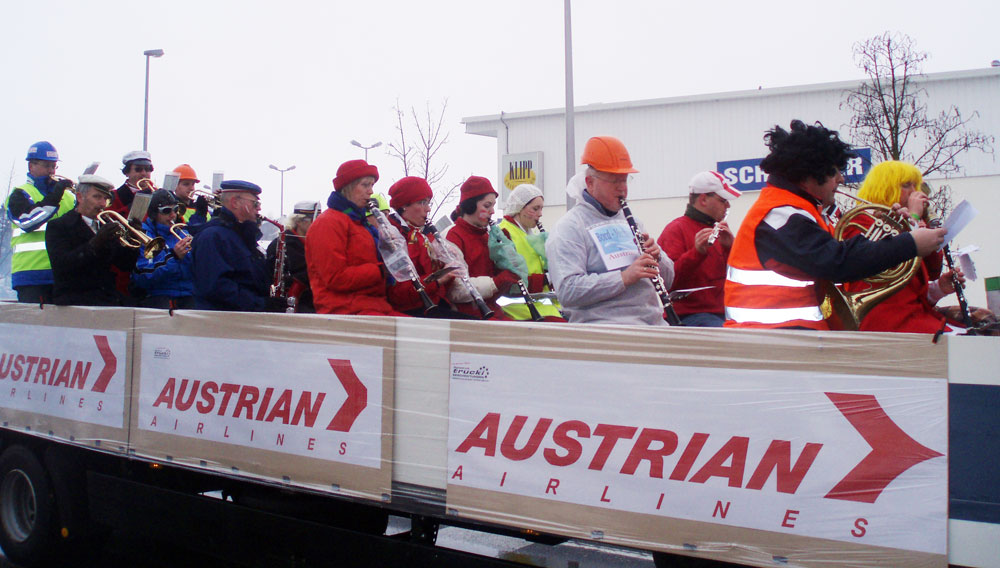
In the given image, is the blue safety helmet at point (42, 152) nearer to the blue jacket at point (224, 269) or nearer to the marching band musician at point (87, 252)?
the marching band musician at point (87, 252)

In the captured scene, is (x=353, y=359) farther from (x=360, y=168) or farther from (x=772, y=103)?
(x=772, y=103)

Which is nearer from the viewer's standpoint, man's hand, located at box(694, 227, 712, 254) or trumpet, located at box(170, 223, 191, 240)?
man's hand, located at box(694, 227, 712, 254)

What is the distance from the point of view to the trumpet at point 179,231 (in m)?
7.15

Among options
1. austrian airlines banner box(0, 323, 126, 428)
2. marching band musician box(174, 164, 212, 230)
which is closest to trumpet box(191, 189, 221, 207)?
marching band musician box(174, 164, 212, 230)

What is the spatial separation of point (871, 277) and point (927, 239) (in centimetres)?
47

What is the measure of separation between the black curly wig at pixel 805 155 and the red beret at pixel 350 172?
2780 millimetres

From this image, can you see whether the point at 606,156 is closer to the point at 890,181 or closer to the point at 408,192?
the point at 890,181

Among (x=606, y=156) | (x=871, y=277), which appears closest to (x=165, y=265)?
(x=606, y=156)

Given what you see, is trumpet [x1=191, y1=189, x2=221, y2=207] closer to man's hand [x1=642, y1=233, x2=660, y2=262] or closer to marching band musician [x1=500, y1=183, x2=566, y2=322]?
marching band musician [x1=500, y1=183, x2=566, y2=322]

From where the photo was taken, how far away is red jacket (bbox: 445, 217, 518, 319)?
624 centimetres

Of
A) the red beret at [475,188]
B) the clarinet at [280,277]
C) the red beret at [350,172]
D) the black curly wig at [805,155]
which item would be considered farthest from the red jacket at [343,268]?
the black curly wig at [805,155]

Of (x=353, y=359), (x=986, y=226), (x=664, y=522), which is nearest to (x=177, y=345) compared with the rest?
(x=353, y=359)

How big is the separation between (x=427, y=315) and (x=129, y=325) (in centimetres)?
177

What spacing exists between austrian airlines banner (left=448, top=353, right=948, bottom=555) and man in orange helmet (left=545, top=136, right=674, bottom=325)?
87 cm
